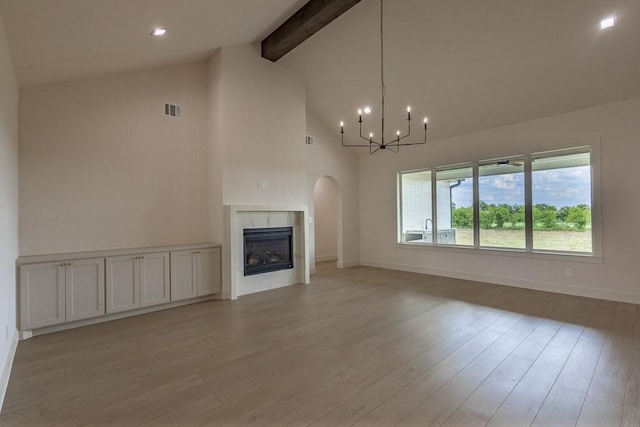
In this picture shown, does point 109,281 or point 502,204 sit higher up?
point 502,204

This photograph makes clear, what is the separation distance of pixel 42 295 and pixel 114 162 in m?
1.91

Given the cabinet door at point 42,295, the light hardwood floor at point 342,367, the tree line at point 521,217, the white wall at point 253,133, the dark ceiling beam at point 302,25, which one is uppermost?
the dark ceiling beam at point 302,25

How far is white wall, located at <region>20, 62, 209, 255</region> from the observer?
391 centimetres

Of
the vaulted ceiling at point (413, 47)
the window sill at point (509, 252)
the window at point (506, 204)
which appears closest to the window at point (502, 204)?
the window at point (506, 204)

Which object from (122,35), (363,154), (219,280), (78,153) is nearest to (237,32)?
(122,35)

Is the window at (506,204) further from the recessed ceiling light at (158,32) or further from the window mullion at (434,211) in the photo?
the recessed ceiling light at (158,32)

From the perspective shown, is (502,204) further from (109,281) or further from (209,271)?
(109,281)

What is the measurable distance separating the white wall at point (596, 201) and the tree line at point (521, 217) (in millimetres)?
313

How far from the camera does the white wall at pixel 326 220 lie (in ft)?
29.2

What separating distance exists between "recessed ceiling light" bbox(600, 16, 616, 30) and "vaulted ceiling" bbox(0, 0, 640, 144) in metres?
0.05

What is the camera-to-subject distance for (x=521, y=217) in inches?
219

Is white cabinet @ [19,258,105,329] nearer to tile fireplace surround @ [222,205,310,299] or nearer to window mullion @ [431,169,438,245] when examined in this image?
tile fireplace surround @ [222,205,310,299]

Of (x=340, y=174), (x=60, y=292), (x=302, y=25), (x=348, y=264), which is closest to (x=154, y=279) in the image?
(x=60, y=292)

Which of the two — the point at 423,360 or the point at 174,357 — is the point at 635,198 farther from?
the point at 174,357
